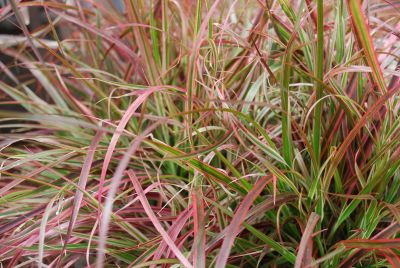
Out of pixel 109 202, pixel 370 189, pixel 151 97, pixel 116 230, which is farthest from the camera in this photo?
pixel 151 97

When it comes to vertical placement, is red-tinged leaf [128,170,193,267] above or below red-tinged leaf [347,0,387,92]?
below

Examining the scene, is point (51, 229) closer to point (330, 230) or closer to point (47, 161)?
point (47, 161)

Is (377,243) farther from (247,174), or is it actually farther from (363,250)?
(247,174)

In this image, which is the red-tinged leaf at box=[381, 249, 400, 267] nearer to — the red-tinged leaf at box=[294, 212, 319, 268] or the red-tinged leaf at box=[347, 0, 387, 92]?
the red-tinged leaf at box=[294, 212, 319, 268]

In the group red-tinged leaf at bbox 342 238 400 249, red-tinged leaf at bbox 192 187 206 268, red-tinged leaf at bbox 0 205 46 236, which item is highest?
red-tinged leaf at bbox 192 187 206 268

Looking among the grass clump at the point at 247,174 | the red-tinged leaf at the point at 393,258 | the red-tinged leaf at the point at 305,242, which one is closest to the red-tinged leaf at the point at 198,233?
the grass clump at the point at 247,174

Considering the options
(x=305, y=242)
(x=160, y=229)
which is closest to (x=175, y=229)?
(x=160, y=229)

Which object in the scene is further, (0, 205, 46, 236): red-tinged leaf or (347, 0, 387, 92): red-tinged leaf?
(0, 205, 46, 236): red-tinged leaf

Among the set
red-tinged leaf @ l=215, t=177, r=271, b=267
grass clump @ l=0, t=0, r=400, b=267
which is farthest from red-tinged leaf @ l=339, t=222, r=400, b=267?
red-tinged leaf @ l=215, t=177, r=271, b=267

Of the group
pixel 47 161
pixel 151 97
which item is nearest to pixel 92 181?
pixel 47 161
